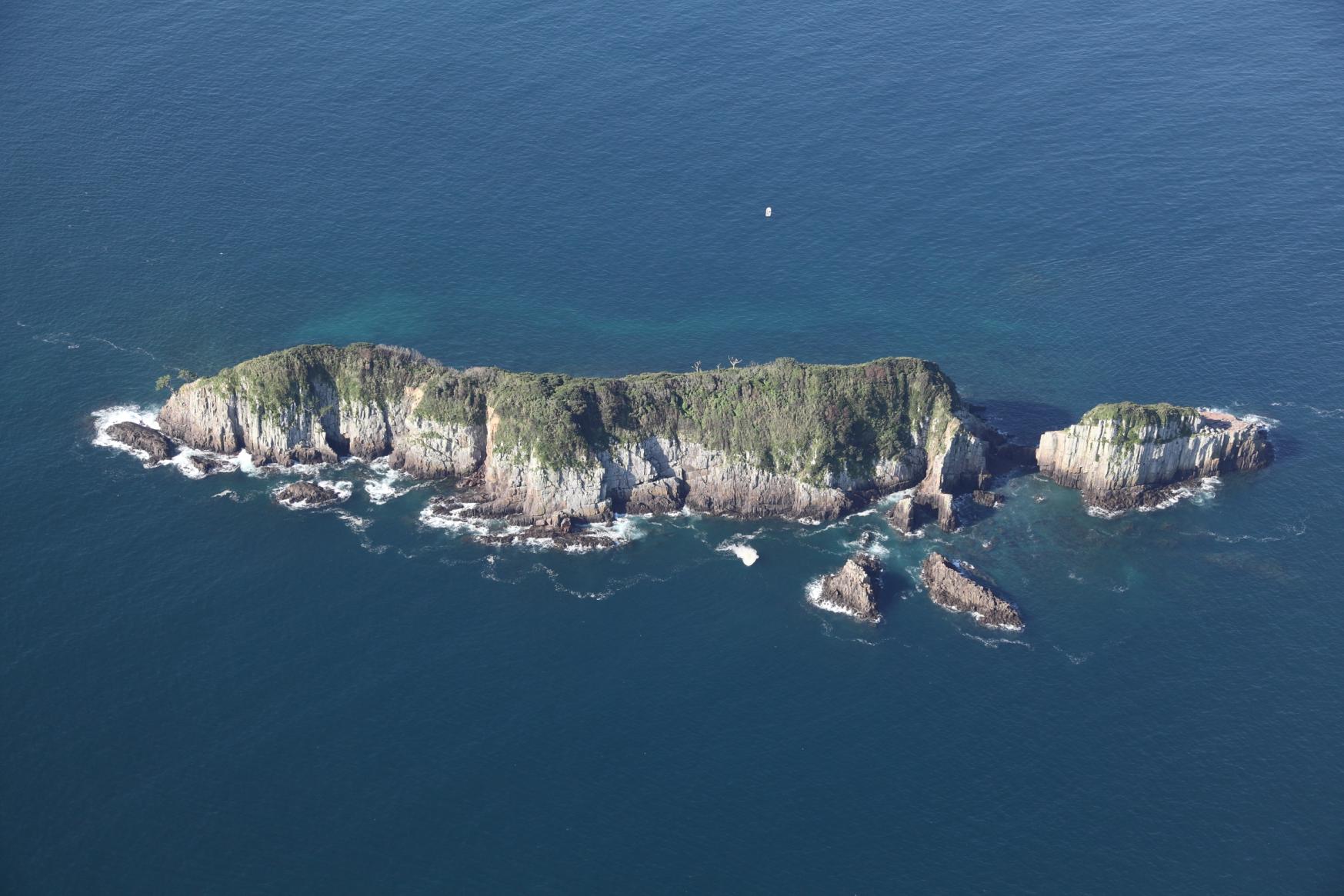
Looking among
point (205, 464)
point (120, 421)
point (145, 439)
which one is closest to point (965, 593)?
point (205, 464)

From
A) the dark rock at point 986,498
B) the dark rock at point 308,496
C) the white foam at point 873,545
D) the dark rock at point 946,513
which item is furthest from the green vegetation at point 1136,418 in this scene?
the dark rock at point 308,496

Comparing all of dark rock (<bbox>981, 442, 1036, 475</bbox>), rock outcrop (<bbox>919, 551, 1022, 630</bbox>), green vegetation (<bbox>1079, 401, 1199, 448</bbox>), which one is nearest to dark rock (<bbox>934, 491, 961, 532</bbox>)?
rock outcrop (<bbox>919, 551, 1022, 630</bbox>)

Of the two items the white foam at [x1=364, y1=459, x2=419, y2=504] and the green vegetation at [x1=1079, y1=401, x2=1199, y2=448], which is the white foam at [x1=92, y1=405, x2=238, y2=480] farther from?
the green vegetation at [x1=1079, y1=401, x2=1199, y2=448]

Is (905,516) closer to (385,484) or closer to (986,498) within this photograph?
(986,498)

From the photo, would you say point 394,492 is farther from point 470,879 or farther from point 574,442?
point 470,879

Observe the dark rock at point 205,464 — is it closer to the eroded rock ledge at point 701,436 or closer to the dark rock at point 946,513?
the eroded rock ledge at point 701,436
